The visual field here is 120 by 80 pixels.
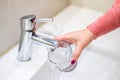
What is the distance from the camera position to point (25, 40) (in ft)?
2.28

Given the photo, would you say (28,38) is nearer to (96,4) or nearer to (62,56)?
(62,56)

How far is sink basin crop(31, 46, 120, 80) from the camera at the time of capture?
770 millimetres

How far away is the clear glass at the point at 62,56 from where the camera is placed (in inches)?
26.4

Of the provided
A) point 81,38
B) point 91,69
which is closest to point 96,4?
point 91,69

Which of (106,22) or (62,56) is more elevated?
(106,22)

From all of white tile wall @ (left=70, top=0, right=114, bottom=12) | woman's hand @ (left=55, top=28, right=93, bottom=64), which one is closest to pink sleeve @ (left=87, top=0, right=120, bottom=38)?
woman's hand @ (left=55, top=28, right=93, bottom=64)

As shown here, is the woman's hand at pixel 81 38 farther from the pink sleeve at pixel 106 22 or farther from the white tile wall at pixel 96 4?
the white tile wall at pixel 96 4

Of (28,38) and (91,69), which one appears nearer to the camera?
(28,38)

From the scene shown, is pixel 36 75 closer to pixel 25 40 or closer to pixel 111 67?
pixel 25 40

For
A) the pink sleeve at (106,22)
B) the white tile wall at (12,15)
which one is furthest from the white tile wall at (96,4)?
the pink sleeve at (106,22)

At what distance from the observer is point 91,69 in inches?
32.6

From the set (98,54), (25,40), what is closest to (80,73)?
(98,54)

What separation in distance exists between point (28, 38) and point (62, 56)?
11 cm

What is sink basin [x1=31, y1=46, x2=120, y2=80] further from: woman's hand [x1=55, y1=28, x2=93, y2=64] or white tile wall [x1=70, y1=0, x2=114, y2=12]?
white tile wall [x1=70, y1=0, x2=114, y2=12]
